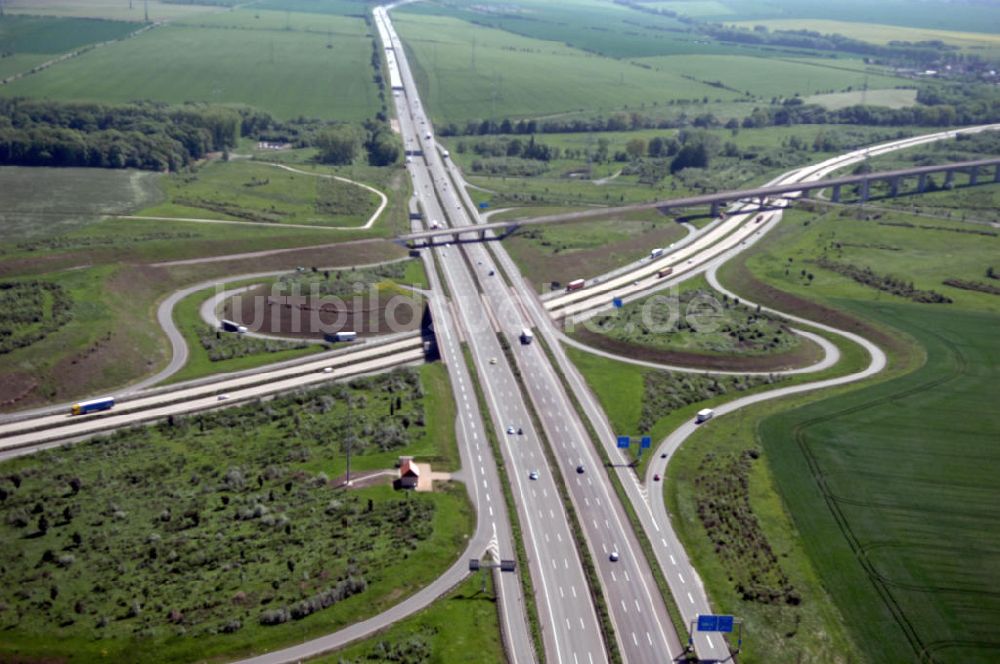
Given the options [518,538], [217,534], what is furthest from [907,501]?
[217,534]

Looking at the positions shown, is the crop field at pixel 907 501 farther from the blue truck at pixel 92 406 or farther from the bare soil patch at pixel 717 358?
the blue truck at pixel 92 406

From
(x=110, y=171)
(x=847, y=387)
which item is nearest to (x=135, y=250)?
(x=110, y=171)

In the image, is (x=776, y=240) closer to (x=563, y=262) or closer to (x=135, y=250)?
(x=563, y=262)

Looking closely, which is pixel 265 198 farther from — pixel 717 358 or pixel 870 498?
pixel 870 498

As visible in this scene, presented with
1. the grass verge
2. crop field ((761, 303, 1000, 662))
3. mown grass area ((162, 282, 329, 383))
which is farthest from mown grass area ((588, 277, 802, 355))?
mown grass area ((162, 282, 329, 383))

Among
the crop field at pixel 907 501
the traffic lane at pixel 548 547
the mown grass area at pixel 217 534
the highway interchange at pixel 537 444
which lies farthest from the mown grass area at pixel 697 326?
the mown grass area at pixel 217 534
